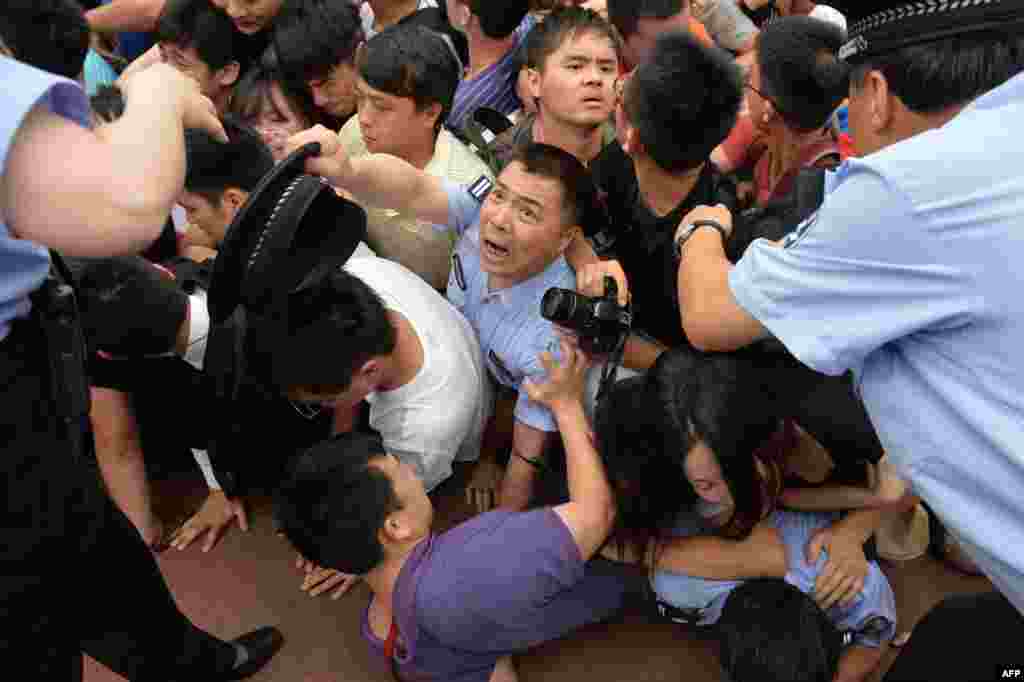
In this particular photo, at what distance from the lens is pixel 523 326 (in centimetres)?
180

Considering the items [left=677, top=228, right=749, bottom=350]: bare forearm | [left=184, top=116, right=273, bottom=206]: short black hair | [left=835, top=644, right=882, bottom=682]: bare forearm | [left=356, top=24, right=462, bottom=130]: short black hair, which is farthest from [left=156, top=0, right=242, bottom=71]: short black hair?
[left=835, top=644, right=882, bottom=682]: bare forearm

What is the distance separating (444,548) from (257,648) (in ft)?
1.94

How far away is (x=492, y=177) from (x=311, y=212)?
2.78 ft

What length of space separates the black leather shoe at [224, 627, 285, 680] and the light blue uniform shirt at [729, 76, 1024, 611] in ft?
4.51

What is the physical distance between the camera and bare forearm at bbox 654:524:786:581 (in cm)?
157

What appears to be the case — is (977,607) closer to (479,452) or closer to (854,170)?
(854,170)

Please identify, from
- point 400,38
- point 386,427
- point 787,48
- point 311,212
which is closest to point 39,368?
point 311,212

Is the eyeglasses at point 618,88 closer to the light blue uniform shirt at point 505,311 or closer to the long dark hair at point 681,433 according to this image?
the light blue uniform shirt at point 505,311

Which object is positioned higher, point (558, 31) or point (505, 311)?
point (558, 31)

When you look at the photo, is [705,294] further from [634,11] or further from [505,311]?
[634,11]

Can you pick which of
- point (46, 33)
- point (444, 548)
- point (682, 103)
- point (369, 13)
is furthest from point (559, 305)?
point (369, 13)

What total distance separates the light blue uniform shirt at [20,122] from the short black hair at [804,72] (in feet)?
5.70

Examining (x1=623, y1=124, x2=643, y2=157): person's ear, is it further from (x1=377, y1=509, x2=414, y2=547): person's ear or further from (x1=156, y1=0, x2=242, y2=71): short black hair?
(x1=156, y1=0, x2=242, y2=71): short black hair

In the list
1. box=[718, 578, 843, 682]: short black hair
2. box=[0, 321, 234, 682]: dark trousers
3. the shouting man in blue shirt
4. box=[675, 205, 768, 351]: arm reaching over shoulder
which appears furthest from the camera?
the shouting man in blue shirt
